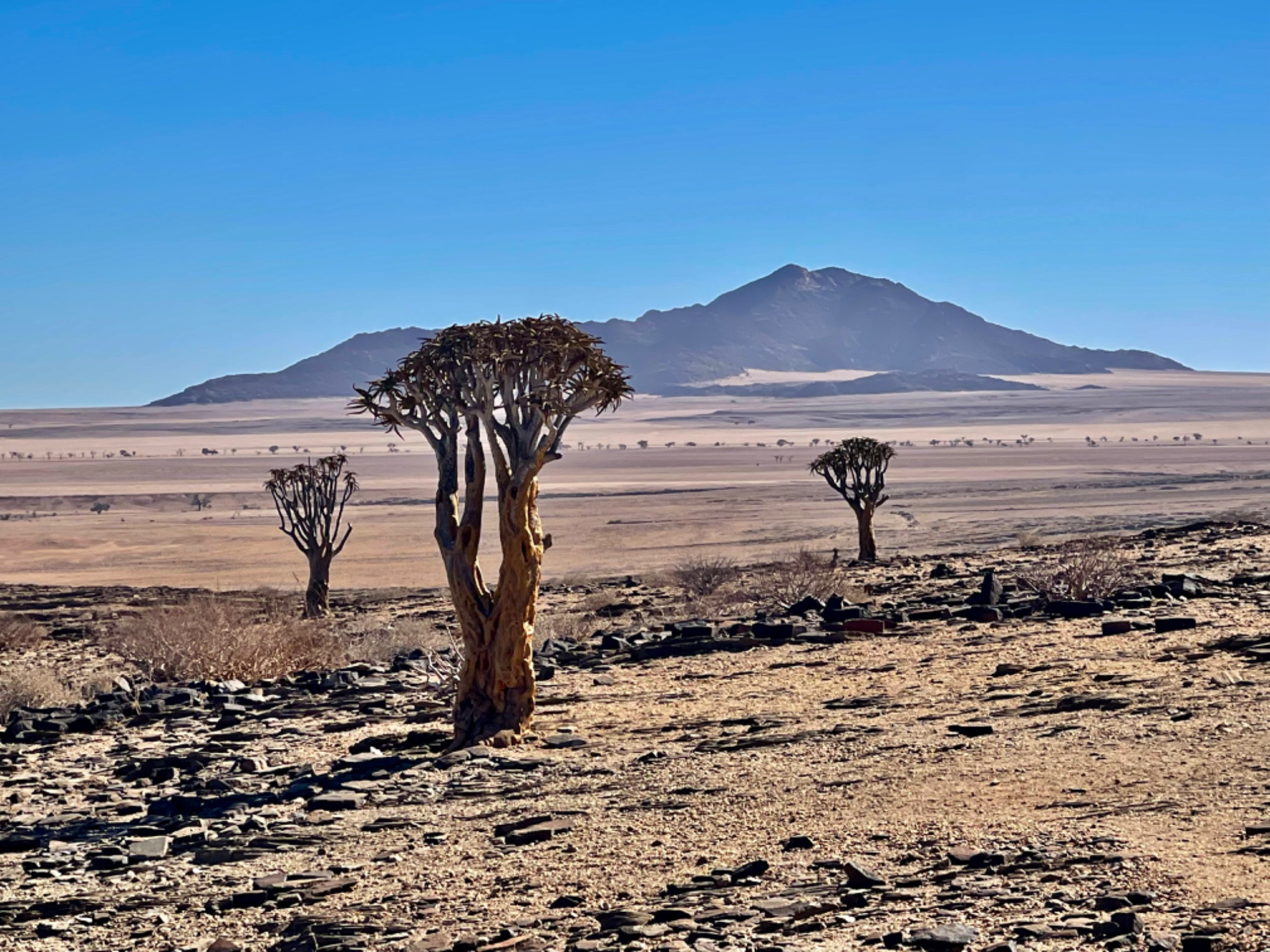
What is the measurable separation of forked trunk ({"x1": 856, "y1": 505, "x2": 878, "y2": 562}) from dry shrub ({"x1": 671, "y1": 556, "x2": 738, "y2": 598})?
10.6ft

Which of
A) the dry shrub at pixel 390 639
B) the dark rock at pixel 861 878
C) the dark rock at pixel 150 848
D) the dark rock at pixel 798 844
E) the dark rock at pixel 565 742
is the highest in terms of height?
the dark rock at pixel 861 878

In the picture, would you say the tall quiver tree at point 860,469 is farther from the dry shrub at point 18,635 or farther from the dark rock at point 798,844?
the dark rock at point 798,844

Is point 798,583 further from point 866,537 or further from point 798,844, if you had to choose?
point 798,844

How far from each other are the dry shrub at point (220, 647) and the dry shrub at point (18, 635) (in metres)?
1.73

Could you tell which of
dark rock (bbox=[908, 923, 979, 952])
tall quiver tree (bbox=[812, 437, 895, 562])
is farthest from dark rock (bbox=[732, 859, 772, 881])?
tall quiver tree (bbox=[812, 437, 895, 562])

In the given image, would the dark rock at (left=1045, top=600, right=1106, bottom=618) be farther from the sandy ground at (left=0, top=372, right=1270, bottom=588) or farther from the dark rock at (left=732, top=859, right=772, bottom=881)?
the sandy ground at (left=0, top=372, right=1270, bottom=588)

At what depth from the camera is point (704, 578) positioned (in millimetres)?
25125

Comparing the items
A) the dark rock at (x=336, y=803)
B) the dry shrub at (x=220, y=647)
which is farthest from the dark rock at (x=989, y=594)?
the dark rock at (x=336, y=803)

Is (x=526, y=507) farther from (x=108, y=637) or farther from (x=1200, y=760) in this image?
(x=108, y=637)

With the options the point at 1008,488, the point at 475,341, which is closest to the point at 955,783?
the point at 475,341

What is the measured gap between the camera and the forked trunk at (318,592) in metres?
25.1

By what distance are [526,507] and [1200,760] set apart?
5508 mm

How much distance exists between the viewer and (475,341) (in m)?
11.0

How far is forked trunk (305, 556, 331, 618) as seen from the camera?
25078 mm
